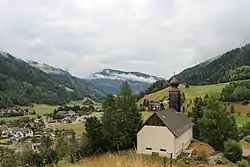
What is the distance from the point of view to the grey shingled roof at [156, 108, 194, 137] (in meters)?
39.1

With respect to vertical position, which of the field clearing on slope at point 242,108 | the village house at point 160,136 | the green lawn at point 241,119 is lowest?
the village house at point 160,136

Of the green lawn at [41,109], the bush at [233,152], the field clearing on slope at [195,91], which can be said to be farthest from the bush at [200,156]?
the green lawn at [41,109]

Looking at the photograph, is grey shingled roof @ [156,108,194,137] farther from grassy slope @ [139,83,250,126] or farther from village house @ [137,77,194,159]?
grassy slope @ [139,83,250,126]

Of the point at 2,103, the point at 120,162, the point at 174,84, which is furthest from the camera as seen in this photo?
the point at 2,103

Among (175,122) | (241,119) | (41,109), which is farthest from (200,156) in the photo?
(41,109)

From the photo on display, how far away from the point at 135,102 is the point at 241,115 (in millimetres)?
56923

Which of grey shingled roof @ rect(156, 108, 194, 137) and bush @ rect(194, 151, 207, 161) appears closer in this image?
bush @ rect(194, 151, 207, 161)

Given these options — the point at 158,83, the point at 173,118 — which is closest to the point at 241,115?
the point at 173,118

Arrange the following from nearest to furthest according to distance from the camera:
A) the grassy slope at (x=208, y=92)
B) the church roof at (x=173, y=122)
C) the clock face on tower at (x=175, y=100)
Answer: the church roof at (x=173, y=122), the clock face on tower at (x=175, y=100), the grassy slope at (x=208, y=92)

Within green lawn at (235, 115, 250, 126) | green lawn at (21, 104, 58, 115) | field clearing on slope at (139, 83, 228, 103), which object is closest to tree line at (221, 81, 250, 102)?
field clearing on slope at (139, 83, 228, 103)

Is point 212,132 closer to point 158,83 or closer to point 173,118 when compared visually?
point 173,118

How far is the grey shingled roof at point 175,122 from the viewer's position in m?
39.1

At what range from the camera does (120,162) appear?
552 centimetres

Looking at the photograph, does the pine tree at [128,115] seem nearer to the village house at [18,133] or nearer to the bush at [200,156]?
the bush at [200,156]
